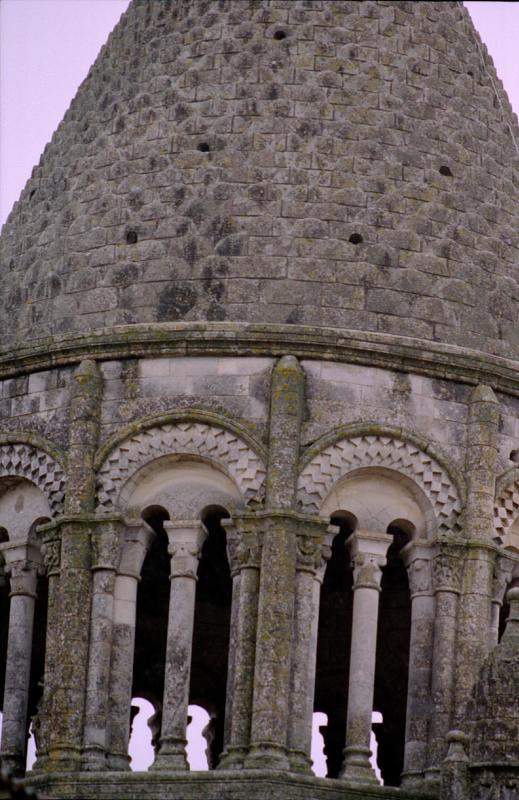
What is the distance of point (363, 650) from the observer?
38.5 meters

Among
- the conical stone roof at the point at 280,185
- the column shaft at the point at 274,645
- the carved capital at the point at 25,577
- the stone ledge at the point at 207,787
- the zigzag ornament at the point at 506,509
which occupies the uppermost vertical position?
the conical stone roof at the point at 280,185

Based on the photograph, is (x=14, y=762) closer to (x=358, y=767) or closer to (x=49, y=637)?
(x=49, y=637)

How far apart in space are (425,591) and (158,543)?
444 centimetres

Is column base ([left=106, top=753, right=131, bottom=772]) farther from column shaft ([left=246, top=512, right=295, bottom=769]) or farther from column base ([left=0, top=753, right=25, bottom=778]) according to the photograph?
column shaft ([left=246, top=512, right=295, bottom=769])

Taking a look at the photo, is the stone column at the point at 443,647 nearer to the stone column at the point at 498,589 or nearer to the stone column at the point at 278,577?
the stone column at the point at 498,589

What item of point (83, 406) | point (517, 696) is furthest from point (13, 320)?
point (517, 696)

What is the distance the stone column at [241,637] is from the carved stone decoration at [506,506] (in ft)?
10.3

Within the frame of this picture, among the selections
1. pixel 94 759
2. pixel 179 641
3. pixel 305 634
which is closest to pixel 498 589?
pixel 305 634

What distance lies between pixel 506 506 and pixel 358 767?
154 inches

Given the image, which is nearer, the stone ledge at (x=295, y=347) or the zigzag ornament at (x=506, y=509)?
the stone ledge at (x=295, y=347)

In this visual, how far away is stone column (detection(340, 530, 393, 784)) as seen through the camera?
1499 inches

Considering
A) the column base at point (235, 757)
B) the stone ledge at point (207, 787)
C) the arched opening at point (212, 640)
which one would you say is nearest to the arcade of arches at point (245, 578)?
the column base at point (235, 757)

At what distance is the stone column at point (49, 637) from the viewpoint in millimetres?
38281

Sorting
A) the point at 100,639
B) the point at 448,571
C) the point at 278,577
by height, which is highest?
the point at 448,571
